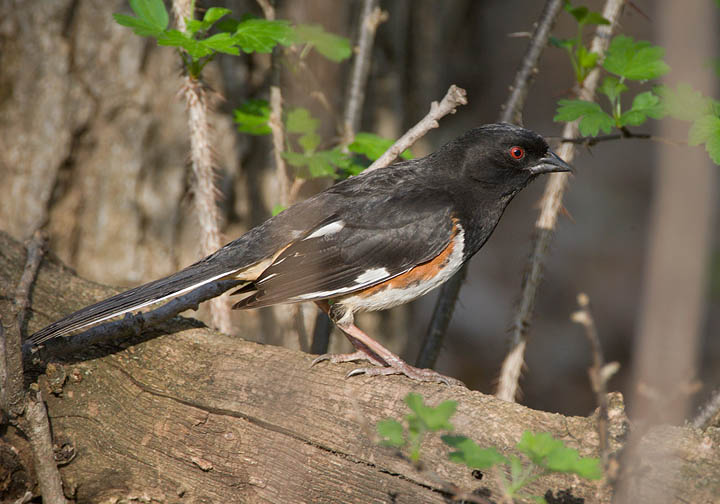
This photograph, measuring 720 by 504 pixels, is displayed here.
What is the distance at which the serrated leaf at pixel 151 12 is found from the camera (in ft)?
9.00

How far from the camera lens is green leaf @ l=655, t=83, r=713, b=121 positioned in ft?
8.19

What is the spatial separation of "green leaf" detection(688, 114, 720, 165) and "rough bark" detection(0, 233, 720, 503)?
933 mm

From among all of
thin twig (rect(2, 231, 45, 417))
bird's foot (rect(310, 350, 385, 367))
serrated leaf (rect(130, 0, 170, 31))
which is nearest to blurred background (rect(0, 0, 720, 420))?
serrated leaf (rect(130, 0, 170, 31))

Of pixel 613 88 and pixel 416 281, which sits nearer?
pixel 613 88

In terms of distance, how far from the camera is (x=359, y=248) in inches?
117

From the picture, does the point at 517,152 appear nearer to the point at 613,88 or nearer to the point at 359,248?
the point at 613,88

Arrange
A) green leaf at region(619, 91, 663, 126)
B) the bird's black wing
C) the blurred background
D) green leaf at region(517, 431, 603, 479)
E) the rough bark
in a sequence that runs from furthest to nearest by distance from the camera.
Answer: the blurred background, the bird's black wing, green leaf at region(619, 91, 663, 126), the rough bark, green leaf at region(517, 431, 603, 479)

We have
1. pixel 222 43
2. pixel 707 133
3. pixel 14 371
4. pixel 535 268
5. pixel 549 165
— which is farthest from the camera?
pixel 535 268

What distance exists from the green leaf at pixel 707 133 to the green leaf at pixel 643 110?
239 millimetres

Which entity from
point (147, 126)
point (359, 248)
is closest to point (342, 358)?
point (359, 248)

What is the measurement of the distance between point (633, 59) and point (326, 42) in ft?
4.70

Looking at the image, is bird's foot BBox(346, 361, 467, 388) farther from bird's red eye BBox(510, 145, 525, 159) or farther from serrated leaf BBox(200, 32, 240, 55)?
serrated leaf BBox(200, 32, 240, 55)

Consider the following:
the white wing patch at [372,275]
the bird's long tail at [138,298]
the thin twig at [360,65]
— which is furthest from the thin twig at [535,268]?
the bird's long tail at [138,298]

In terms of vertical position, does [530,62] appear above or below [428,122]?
above
